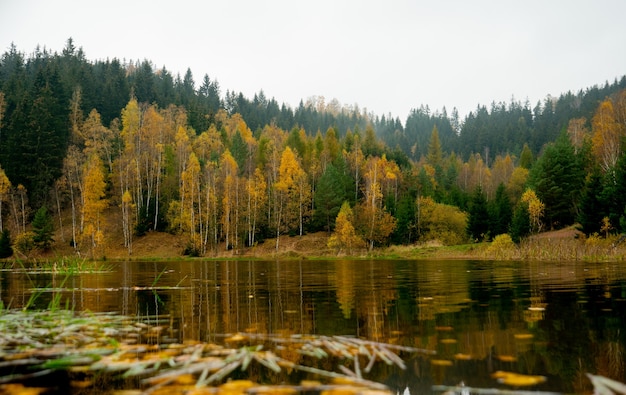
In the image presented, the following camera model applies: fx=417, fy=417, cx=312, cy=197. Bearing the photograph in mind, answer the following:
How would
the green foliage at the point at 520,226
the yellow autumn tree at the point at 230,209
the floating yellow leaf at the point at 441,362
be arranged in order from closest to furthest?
the floating yellow leaf at the point at 441,362
the green foliage at the point at 520,226
the yellow autumn tree at the point at 230,209

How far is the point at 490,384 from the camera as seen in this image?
11.1 ft

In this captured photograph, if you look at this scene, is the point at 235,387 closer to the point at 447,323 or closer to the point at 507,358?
the point at 507,358

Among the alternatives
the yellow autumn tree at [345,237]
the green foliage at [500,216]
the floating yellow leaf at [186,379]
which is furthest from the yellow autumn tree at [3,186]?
the floating yellow leaf at [186,379]

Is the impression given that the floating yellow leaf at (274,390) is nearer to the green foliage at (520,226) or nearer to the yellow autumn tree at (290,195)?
the green foliage at (520,226)

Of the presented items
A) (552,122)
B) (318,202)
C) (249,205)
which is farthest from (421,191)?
(552,122)

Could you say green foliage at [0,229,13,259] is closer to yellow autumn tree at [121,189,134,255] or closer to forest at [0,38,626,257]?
forest at [0,38,626,257]

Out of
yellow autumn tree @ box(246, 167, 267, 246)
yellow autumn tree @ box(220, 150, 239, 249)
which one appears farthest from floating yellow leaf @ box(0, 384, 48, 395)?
yellow autumn tree @ box(246, 167, 267, 246)

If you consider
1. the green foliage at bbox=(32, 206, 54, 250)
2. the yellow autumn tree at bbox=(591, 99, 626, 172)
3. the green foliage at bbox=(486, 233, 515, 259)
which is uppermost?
the yellow autumn tree at bbox=(591, 99, 626, 172)

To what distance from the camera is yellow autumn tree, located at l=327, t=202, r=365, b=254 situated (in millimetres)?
51625

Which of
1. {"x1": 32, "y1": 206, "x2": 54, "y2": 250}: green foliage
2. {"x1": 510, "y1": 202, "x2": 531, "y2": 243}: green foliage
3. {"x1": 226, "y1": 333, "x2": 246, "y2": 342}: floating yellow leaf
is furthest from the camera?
{"x1": 32, "y1": 206, "x2": 54, "y2": 250}: green foliage

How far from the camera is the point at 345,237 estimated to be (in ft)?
169

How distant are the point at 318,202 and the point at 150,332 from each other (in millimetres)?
57062

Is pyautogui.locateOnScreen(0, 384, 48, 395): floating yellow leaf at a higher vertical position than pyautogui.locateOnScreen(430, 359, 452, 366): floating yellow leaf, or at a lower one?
higher

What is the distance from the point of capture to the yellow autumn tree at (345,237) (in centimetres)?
5162
